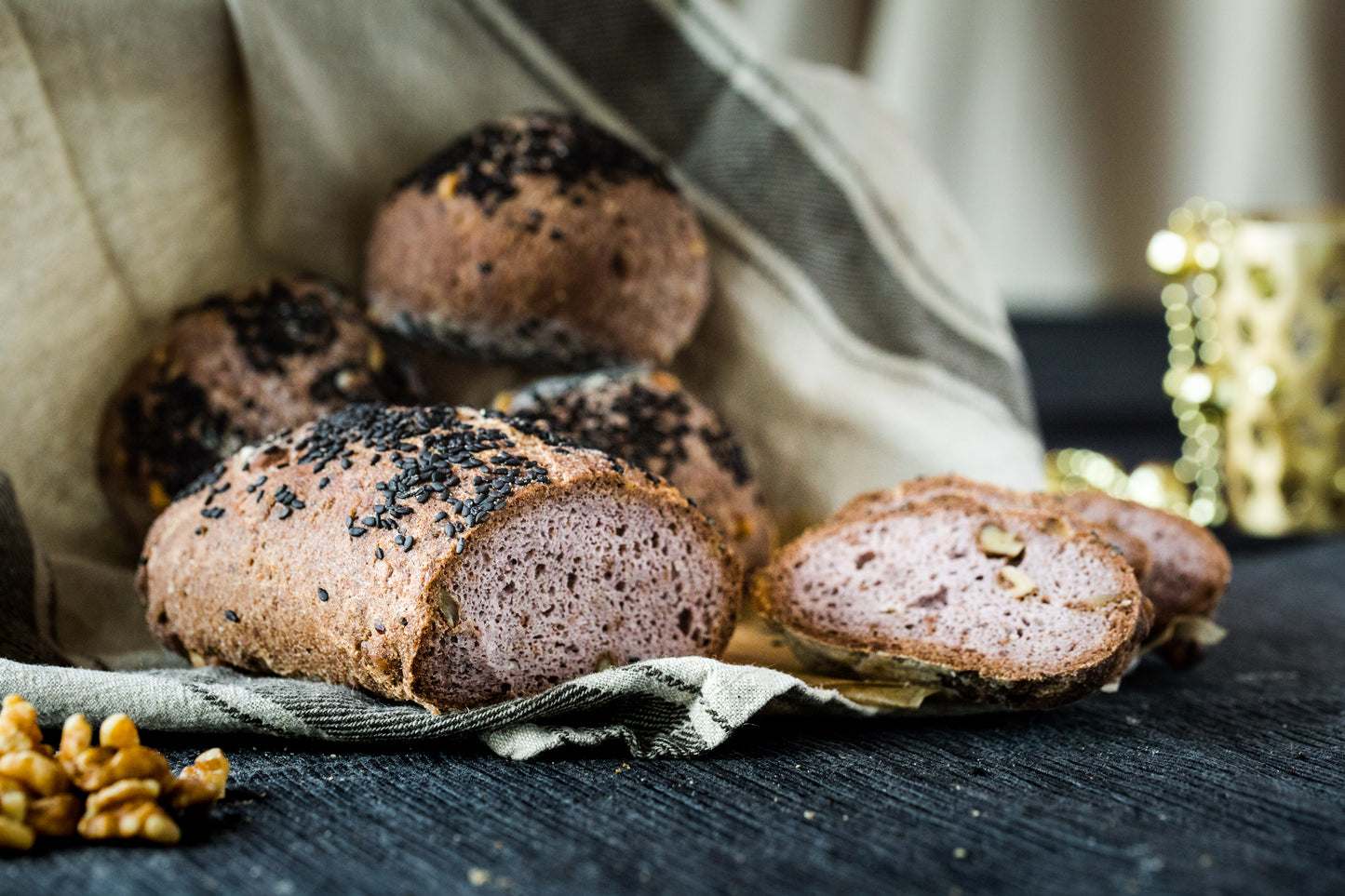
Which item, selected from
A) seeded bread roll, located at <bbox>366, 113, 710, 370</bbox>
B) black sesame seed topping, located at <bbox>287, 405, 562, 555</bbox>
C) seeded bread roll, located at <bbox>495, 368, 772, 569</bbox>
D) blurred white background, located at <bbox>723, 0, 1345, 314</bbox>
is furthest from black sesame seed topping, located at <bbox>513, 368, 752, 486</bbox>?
blurred white background, located at <bbox>723, 0, 1345, 314</bbox>

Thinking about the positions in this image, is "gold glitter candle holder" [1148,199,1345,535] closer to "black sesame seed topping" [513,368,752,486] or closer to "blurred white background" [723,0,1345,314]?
"blurred white background" [723,0,1345,314]

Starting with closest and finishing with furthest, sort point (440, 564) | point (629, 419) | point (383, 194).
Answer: point (440, 564) → point (629, 419) → point (383, 194)

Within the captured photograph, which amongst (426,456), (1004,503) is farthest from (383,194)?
(1004,503)

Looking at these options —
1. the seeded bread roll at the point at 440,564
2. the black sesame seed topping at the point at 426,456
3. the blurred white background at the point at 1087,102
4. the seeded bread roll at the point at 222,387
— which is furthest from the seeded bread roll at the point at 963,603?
the blurred white background at the point at 1087,102

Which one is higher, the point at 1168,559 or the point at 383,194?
the point at 383,194

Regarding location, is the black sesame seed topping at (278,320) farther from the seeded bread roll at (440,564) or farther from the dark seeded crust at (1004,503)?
the dark seeded crust at (1004,503)

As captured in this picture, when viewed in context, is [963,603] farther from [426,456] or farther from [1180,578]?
[426,456]

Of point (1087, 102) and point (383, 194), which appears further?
point (1087, 102)
